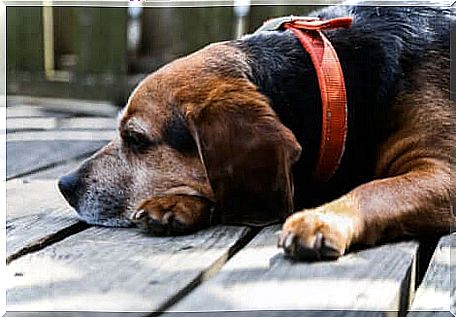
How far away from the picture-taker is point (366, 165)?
1.58 m

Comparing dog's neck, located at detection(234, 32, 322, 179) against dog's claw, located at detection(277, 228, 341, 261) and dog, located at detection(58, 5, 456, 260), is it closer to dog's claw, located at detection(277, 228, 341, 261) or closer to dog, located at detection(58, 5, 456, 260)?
dog, located at detection(58, 5, 456, 260)

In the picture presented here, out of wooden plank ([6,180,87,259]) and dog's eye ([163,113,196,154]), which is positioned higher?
dog's eye ([163,113,196,154])

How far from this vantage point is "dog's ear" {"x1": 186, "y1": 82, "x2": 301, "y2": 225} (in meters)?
1.46

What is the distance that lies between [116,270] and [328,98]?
51cm

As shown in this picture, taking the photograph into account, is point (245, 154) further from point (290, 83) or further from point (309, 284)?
point (309, 284)

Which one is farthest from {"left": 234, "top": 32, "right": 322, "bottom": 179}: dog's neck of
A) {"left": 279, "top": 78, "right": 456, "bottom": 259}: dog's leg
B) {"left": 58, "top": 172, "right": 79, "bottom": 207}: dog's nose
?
{"left": 58, "top": 172, "right": 79, "bottom": 207}: dog's nose

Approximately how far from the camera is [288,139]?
147cm

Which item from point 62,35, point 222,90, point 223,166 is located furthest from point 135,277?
point 62,35

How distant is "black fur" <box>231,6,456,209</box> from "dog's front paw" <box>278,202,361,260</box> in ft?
0.56

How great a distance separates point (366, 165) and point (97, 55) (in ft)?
3.06

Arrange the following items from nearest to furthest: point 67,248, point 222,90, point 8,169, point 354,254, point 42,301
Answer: point 42,301
point 354,254
point 67,248
point 222,90
point 8,169

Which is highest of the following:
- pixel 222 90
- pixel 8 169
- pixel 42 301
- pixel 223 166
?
pixel 222 90

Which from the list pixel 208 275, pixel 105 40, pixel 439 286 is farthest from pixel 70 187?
pixel 439 286

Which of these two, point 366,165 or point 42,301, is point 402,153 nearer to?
point 366,165
